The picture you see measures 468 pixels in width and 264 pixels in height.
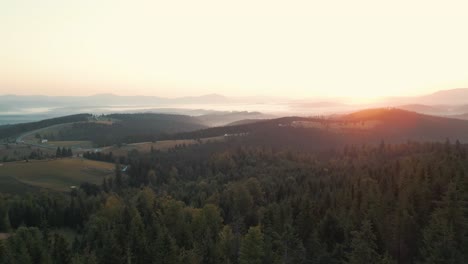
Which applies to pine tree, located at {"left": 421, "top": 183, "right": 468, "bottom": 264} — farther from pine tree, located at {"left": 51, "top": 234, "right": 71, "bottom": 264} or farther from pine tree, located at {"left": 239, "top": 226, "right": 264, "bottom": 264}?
pine tree, located at {"left": 51, "top": 234, "right": 71, "bottom": 264}

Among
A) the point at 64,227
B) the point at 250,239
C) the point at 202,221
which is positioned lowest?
the point at 64,227

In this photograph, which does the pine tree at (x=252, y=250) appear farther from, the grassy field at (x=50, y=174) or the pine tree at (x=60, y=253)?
the grassy field at (x=50, y=174)

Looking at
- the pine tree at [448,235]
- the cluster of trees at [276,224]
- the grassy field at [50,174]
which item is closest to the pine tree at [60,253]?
the cluster of trees at [276,224]

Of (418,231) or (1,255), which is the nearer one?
(418,231)

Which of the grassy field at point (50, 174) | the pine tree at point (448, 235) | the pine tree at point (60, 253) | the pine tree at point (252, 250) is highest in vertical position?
the pine tree at point (448, 235)

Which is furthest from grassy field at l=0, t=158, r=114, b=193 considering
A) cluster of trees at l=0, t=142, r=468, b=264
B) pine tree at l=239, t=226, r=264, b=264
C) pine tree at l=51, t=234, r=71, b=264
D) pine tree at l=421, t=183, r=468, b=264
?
pine tree at l=421, t=183, r=468, b=264

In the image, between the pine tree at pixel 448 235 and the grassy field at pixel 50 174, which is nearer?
the pine tree at pixel 448 235

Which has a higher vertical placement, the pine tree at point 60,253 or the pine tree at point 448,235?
the pine tree at point 448,235

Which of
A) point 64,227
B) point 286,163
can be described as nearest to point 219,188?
point 64,227

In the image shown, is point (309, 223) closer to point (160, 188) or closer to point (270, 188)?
point (270, 188)
